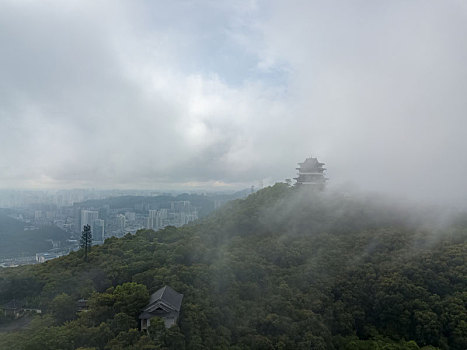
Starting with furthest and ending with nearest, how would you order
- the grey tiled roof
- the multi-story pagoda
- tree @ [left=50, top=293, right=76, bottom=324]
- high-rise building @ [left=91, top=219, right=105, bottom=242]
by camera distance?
the multi-story pagoda → high-rise building @ [left=91, top=219, right=105, bottom=242] → tree @ [left=50, top=293, right=76, bottom=324] → the grey tiled roof

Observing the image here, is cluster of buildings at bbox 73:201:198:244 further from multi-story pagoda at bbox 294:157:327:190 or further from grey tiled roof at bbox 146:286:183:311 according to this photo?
grey tiled roof at bbox 146:286:183:311

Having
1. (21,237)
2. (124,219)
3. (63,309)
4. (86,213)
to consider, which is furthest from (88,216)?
(63,309)

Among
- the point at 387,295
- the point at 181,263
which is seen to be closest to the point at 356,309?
the point at 387,295

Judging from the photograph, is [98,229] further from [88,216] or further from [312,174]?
[312,174]

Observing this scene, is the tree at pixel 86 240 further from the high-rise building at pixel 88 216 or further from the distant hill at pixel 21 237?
the high-rise building at pixel 88 216

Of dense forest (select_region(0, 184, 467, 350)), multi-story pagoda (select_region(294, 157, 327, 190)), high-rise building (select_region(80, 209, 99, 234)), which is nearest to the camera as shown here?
dense forest (select_region(0, 184, 467, 350))

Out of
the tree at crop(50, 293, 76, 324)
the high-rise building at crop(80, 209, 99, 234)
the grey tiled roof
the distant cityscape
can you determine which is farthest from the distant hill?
the grey tiled roof
